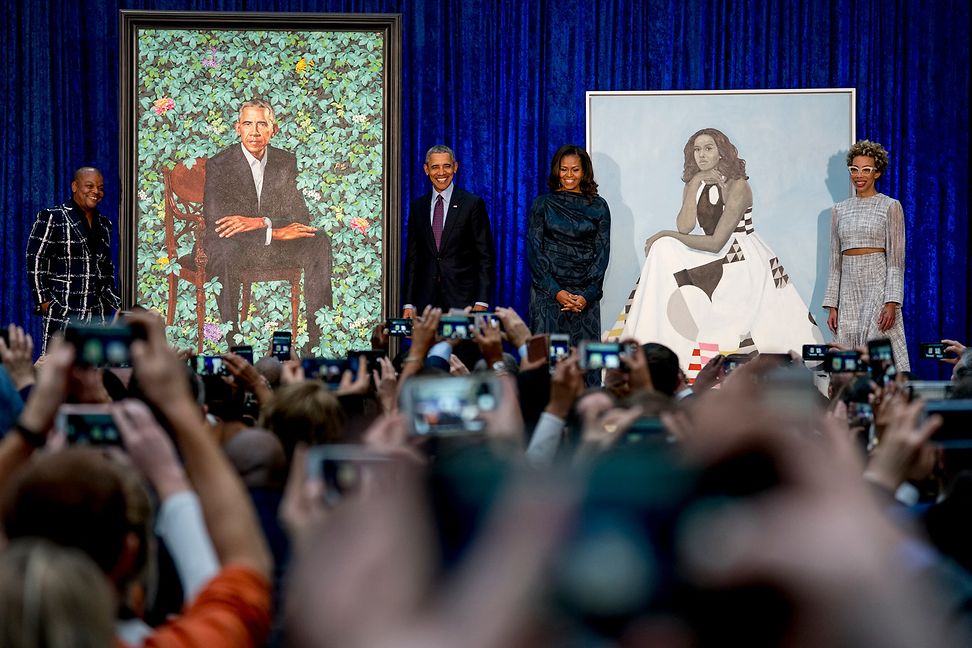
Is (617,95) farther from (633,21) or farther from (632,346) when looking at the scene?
(632,346)

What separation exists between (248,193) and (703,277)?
112 inches

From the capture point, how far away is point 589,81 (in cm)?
728

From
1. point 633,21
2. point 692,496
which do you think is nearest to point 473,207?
point 633,21

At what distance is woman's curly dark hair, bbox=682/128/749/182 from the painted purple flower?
3.00 meters

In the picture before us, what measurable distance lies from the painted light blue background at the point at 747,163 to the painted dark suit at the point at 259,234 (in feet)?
5.87

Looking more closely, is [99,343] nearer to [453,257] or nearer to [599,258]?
[599,258]

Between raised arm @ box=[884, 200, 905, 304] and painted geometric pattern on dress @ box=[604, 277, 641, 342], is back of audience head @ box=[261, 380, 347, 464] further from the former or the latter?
painted geometric pattern on dress @ box=[604, 277, 641, 342]

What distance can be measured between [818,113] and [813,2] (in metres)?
0.80

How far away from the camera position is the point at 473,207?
677 centimetres

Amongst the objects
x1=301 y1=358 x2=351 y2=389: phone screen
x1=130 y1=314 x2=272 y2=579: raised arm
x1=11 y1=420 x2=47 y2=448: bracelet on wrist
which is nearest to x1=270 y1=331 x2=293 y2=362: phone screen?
x1=301 y1=358 x2=351 y2=389: phone screen

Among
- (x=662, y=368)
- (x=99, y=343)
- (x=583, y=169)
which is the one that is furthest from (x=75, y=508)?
(x=583, y=169)

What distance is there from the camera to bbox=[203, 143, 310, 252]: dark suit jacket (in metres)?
7.07

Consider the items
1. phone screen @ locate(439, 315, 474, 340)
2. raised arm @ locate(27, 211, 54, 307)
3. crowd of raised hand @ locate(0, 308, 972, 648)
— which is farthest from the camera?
raised arm @ locate(27, 211, 54, 307)

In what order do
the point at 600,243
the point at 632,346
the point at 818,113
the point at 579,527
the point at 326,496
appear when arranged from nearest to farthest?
the point at 579,527 < the point at 326,496 < the point at 632,346 < the point at 600,243 < the point at 818,113
